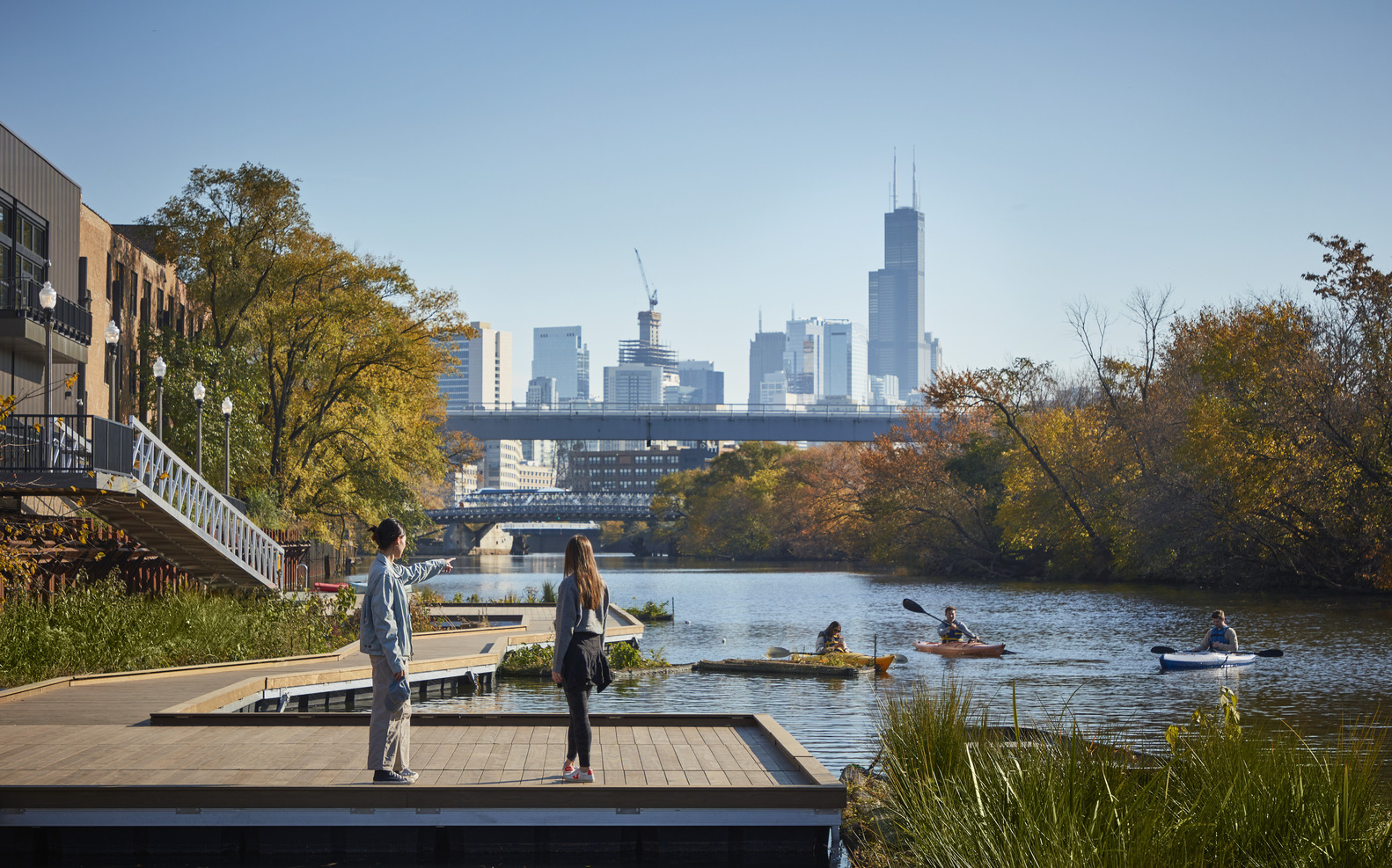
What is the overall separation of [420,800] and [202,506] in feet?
54.1

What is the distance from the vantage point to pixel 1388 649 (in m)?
29.1

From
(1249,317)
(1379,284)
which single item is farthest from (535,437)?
(1379,284)

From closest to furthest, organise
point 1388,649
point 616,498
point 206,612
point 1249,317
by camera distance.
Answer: point 206,612
point 1388,649
point 1249,317
point 616,498

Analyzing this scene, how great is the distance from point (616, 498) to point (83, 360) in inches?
6304

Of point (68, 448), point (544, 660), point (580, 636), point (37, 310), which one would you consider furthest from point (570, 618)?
point (37, 310)

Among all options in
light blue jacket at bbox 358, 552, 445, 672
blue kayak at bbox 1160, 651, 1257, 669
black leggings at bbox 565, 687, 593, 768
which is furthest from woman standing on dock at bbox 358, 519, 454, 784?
blue kayak at bbox 1160, 651, 1257, 669

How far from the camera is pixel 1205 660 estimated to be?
26656mm

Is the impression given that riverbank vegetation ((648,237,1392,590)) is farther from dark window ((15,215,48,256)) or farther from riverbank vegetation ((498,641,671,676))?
dark window ((15,215,48,256))

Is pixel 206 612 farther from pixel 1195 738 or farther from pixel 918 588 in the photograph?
pixel 918 588

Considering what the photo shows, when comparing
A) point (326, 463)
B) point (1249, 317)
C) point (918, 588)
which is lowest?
point (918, 588)

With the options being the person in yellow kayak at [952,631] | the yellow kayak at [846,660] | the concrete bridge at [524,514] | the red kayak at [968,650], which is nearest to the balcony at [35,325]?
the yellow kayak at [846,660]

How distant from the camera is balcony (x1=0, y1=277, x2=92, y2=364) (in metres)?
25.3

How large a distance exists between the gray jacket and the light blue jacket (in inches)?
42.0

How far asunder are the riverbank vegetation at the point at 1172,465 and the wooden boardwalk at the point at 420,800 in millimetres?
39955
